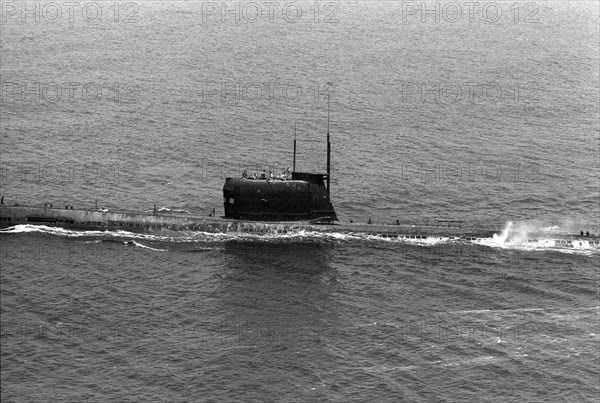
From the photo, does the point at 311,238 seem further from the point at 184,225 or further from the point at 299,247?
the point at 184,225

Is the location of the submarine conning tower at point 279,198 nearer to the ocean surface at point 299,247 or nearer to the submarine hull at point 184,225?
the submarine hull at point 184,225

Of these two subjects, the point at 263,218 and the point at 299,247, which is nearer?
the point at 299,247

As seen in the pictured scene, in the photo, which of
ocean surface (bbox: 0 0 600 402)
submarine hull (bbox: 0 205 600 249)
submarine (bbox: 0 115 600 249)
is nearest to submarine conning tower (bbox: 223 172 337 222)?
submarine (bbox: 0 115 600 249)

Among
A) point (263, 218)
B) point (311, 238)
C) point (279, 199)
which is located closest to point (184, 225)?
point (263, 218)

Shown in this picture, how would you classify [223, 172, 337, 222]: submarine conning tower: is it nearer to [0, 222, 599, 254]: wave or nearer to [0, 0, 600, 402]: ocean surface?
[0, 222, 599, 254]: wave

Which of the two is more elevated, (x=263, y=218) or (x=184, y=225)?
(x=263, y=218)

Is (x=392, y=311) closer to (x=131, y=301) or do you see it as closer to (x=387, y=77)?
(x=131, y=301)

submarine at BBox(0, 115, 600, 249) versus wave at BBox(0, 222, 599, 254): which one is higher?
submarine at BBox(0, 115, 600, 249)

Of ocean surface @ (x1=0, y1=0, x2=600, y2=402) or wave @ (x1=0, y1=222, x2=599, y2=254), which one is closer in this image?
ocean surface @ (x1=0, y1=0, x2=600, y2=402)
